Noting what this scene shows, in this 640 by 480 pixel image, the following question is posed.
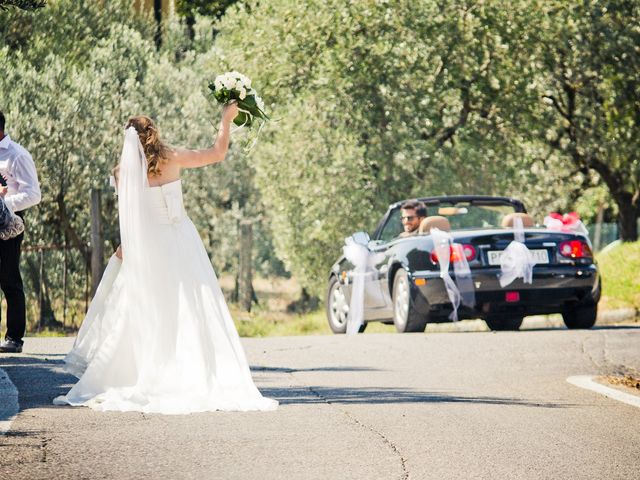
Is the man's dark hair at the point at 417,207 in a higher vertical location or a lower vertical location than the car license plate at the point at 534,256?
higher

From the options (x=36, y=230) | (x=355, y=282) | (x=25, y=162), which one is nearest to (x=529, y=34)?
(x=36, y=230)

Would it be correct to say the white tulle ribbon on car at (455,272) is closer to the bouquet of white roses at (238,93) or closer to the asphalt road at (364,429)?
the asphalt road at (364,429)

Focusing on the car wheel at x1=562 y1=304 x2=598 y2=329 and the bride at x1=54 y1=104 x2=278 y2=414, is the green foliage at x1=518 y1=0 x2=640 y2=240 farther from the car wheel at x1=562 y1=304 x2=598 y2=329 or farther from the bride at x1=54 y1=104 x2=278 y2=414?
the bride at x1=54 y1=104 x2=278 y2=414

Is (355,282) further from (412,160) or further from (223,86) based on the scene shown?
(412,160)

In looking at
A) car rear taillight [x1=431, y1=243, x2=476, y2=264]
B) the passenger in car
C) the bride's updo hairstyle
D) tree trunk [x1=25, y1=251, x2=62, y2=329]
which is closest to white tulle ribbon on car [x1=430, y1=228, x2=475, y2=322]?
car rear taillight [x1=431, y1=243, x2=476, y2=264]


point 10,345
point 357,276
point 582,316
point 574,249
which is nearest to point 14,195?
point 10,345

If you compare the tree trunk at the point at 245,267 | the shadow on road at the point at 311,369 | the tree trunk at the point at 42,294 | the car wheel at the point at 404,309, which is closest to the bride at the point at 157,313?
the shadow on road at the point at 311,369

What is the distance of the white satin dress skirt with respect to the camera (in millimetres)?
9055

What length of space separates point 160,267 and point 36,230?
58.2 feet

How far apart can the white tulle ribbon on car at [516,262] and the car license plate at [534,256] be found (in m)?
0.05

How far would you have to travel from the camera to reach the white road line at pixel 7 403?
314 inches

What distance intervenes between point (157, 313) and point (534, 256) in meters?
6.93

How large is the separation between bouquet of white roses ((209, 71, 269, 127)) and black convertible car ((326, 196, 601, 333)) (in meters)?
5.42

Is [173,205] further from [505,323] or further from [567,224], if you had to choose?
[505,323]
